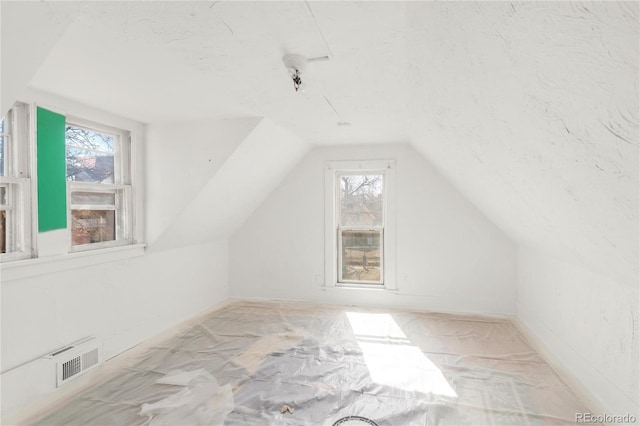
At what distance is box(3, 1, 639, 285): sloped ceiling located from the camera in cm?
88

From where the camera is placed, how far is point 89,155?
2803mm

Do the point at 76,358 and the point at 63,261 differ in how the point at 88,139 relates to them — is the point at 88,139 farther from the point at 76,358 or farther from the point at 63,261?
the point at 76,358

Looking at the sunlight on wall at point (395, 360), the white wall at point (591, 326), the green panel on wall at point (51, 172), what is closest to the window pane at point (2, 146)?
the green panel on wall at point (51, 172)

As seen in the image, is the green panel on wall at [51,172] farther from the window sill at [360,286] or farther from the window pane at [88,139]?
the window sill at [360,286]

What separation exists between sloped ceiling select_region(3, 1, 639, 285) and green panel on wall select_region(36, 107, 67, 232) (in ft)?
0.84

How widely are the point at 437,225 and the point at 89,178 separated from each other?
371 centimetres

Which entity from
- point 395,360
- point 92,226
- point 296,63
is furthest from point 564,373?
point 92,226

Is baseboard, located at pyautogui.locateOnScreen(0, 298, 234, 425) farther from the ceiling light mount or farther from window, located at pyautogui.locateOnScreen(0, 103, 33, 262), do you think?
the ceiling light mount

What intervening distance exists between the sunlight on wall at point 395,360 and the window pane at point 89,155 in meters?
2.81

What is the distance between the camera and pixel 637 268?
5.28 feet

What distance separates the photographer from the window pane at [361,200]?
4.41m

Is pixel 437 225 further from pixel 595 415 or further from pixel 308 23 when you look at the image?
pixel 308 23

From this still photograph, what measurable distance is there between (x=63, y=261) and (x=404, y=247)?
11.4 feet

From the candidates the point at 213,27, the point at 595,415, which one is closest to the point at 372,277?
the point at 595,415
